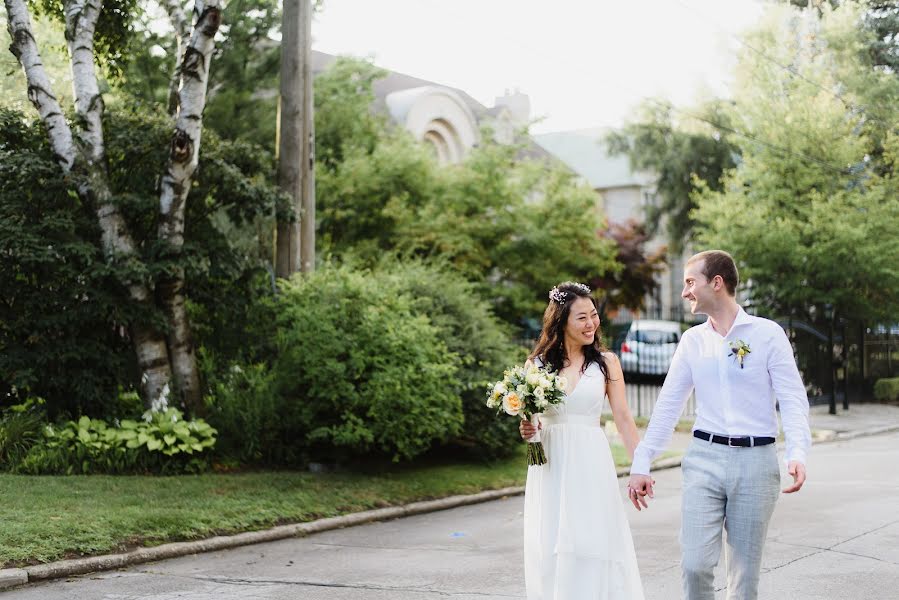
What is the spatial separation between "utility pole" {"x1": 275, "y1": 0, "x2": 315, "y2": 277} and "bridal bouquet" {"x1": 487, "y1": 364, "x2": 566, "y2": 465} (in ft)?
25.9

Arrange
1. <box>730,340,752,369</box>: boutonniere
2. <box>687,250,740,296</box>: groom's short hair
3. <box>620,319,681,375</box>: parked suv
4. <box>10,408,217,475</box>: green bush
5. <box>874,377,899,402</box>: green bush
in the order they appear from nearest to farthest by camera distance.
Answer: <box>730,340,752,369</box>: boutonniere < <box>687,250,740,296</box>: groom's short hair < <box>10,408,217,475</box>: green bush < <box>874,377,899,402</box>: green bush < <box>620,319,681,375</box>: parked suv

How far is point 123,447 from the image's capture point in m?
10.9

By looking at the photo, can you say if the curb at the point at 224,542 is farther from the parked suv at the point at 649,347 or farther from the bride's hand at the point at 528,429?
the parked suv at the point at 649,347

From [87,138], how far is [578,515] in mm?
8484

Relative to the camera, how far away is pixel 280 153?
1314cm

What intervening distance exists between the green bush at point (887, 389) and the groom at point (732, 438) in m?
22.9

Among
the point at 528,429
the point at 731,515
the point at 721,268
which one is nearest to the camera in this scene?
the point at 731,515

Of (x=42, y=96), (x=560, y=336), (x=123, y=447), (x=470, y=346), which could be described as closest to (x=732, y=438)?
(x=560, y=336)

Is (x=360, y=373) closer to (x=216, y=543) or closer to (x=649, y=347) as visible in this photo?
(x=216, y=543)

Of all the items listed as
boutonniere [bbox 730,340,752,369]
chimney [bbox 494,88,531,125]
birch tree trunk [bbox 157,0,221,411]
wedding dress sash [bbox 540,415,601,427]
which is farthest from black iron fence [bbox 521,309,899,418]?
chimney [bbox 494,88,531,125]

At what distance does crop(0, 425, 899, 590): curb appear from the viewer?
7324mm

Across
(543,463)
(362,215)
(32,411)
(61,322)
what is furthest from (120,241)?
(362,215)

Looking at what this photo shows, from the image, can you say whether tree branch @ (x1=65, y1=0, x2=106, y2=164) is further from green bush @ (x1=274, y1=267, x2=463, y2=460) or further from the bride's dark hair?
the bride's dark hair

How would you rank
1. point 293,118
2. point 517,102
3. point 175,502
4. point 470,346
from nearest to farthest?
1. point 175,502
2. point 470,346
3. point 293,118
4. point 517,102
